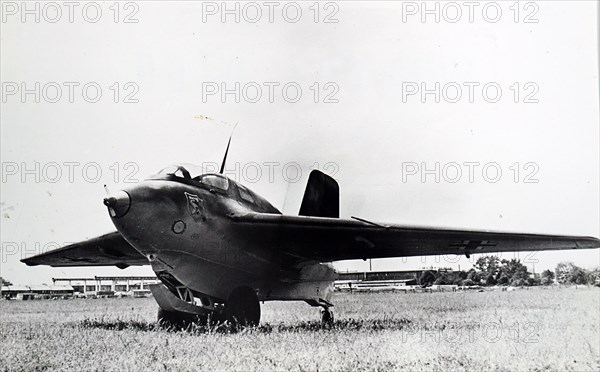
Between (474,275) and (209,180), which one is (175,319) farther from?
(474,275)

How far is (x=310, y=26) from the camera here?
817 cm

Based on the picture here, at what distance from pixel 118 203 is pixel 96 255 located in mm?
5813

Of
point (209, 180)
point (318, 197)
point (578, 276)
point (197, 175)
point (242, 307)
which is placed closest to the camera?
point (197, 175)

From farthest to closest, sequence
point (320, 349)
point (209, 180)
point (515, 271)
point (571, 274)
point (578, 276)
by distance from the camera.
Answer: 1. point (515, 271)
2. point (571, 274)
3. point (578, 276)
4. point (209, 180)
5. point (320, 349)

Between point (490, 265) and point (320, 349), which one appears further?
point (490, 265)

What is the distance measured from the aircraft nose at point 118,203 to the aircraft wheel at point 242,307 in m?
2.61

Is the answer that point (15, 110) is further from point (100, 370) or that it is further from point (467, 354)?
point (467, 354)

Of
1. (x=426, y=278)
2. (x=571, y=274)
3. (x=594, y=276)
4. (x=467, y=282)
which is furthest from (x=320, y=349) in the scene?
(x=467, y=282)

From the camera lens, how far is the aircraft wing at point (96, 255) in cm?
1123

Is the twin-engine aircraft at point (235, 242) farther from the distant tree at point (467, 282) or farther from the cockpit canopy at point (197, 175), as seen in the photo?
the distant tree at point (467, 282)

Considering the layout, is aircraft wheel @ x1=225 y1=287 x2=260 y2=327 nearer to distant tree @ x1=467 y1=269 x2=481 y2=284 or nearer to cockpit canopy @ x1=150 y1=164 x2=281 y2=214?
cockpit canopy @ x1=150 y1=164 x2=281 y2=214

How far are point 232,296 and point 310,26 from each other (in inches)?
185

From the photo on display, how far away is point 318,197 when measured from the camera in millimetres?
12250

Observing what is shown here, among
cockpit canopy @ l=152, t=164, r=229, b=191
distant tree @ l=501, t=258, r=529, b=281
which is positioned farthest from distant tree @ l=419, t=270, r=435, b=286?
cockpit canopy @ l=152, t=164, r=229, b=191
